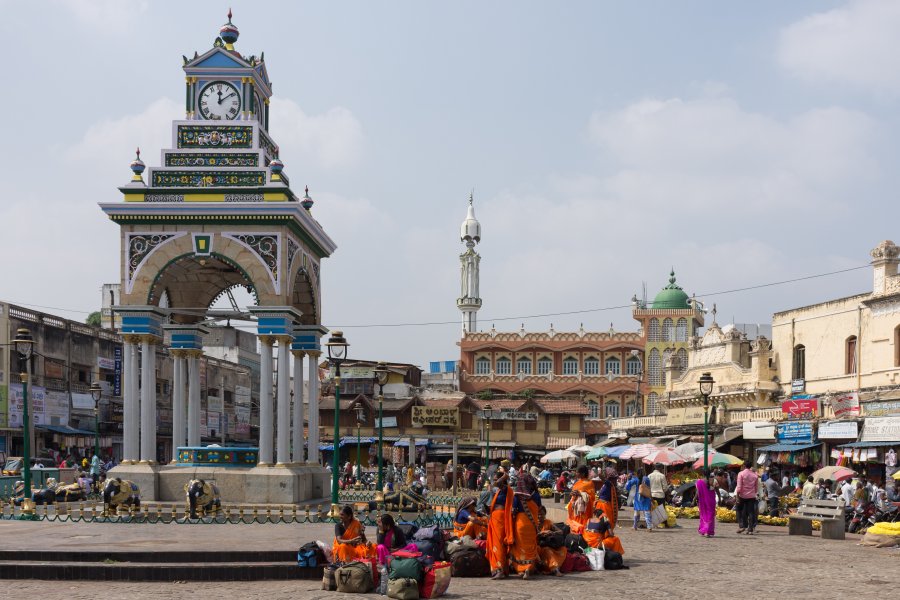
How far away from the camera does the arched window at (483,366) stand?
257 ft

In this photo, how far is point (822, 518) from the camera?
70.3 ft

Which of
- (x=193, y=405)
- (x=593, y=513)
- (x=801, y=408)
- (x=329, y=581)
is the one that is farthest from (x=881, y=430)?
(x=329, y=581)

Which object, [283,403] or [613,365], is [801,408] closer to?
[283,403]

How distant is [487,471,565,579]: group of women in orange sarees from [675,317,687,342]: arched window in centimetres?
6453

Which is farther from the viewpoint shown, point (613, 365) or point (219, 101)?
point (613, 365)

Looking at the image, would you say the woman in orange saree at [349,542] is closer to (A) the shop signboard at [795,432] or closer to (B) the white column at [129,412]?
(B) the white column at [129,412]

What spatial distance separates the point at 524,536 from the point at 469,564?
84 centimetres

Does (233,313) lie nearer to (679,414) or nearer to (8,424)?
(8,424)

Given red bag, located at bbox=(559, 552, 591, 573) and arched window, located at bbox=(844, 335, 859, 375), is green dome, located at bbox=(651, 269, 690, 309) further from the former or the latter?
red bag, located at bbox=(559, 552, 591, 573)

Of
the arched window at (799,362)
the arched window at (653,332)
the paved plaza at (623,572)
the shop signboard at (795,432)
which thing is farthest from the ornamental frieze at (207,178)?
the arched window at (653,332)

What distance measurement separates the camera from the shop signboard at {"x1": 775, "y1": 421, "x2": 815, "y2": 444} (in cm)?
3722

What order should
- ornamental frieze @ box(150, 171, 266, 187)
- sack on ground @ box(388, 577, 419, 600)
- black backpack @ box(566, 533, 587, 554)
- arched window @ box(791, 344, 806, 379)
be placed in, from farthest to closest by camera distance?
1. arched window @ box(791, 344, 806, 379)
2. ornamental frieze @ box(150, 171, 266, 187)
3. black backpack @ box(566, 533, 587, 554)
4. sack on ground @ box(388, 577, 419, 600)

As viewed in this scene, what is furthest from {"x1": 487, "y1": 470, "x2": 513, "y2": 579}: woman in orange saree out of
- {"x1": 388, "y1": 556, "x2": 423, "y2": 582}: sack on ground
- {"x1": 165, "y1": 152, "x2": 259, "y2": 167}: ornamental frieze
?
{"x1": 165, "y1": 152, "x2": 259, "y2": 167}: ornamental frieze

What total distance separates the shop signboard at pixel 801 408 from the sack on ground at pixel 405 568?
28.8m
